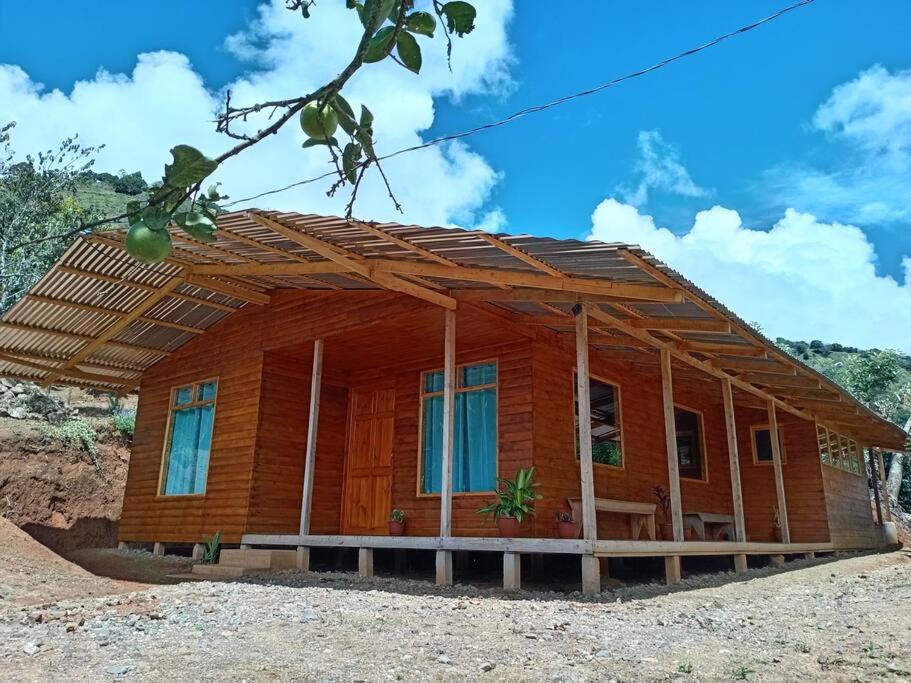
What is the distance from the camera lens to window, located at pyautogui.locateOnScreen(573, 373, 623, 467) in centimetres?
977

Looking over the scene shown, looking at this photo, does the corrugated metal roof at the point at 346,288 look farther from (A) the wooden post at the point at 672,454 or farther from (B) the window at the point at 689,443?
(B) the window at the point at 689,443

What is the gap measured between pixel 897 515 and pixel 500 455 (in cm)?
2021

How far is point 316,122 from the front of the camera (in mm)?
1000

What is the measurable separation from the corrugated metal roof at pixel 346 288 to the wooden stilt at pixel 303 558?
3.13 meters

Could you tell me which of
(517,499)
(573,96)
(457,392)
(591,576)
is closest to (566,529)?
(517,499)

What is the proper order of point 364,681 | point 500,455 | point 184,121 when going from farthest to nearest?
point 500,455 < point 364,681 < point 184,121

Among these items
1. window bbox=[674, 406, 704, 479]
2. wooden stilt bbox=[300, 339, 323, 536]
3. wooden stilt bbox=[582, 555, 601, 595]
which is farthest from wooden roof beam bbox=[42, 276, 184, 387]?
window bbox=[674, 406, 704, 479]

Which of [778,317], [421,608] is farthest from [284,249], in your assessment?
[778,317]

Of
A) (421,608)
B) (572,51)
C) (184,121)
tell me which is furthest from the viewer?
(421,608)

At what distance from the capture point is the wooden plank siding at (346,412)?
8.44 meters

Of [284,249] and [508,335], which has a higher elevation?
[284,249]

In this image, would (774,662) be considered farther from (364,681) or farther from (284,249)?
(284,249)

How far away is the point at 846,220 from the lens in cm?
7250

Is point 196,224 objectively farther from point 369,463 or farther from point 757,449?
point 757,449
